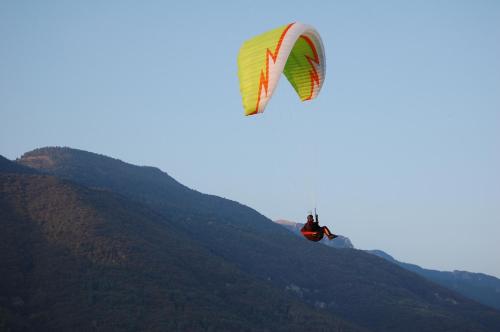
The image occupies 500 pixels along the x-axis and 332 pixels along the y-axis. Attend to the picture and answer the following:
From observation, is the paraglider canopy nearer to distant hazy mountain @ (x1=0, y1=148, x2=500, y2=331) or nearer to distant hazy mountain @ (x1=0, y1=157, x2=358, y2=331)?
distant hazy mountain @ (x1=0, y1=157, x2=358, y2=331)

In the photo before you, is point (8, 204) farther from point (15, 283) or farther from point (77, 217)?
point (15, 283)

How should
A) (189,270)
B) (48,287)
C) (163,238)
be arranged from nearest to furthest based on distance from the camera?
(48,287) → (189,270) → (163,238)

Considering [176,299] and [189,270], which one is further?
[189,270]

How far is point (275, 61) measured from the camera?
102ft

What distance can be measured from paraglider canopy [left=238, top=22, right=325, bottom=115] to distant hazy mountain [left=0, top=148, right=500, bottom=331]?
7746 centimetres

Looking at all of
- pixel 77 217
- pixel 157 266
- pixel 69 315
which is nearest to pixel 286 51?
pixel 69 315

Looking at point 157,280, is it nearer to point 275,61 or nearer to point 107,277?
point 107,277

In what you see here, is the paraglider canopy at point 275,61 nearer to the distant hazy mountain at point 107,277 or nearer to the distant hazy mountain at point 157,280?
the distant hazy mountain at point 107,277

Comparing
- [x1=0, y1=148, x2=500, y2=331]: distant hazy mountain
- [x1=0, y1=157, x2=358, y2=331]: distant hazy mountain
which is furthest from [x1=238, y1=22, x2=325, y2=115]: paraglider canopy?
[x1=0, y1=148, x2=500, y2=331]: distant hazy mountain

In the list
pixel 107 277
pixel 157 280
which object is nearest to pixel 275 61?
pixel 107 277

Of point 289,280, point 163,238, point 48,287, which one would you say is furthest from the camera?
point 289,280

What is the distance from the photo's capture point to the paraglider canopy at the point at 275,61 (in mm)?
30672

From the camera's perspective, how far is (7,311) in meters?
108

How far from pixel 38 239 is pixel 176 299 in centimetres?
2677
